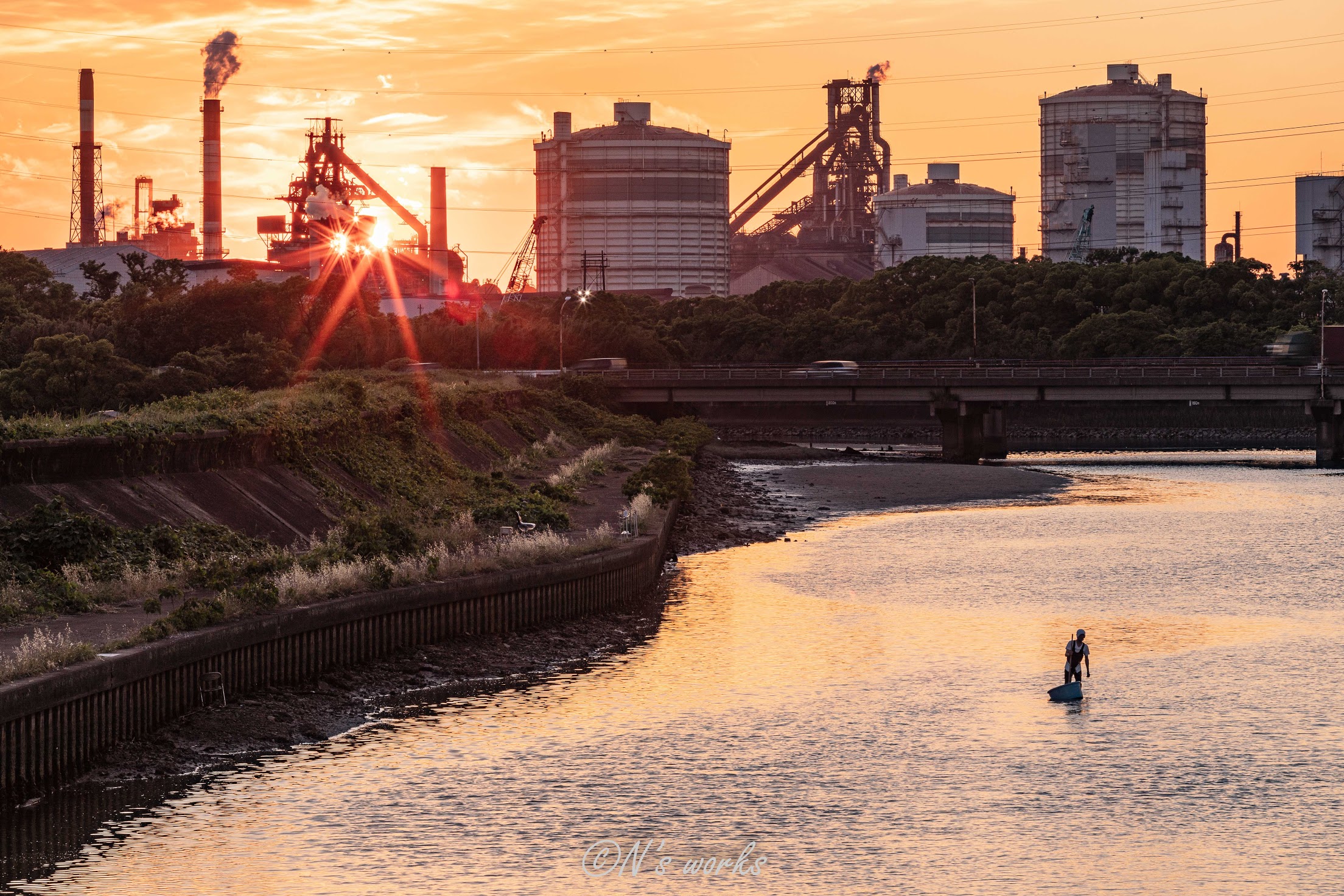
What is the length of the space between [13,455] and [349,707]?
12.0m

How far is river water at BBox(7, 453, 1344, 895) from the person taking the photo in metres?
23.6

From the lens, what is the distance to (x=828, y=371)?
423 feet

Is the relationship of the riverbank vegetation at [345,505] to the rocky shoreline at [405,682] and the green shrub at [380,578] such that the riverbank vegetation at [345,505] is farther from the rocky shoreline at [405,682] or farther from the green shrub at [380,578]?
the rocky shoreline at [405,682]

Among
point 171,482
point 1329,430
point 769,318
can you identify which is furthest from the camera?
point 769,318

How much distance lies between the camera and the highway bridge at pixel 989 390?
11475 centimetres

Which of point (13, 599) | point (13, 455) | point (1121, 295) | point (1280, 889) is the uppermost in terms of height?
point (1121, 295)

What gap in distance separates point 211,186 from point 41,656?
531 feet

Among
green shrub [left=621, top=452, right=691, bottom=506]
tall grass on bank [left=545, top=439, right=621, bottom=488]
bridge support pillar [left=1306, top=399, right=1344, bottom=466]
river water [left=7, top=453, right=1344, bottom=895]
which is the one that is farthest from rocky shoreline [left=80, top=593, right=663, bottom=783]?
bridge support pillar [left=1306, top=399, right=1344, bottom=466]

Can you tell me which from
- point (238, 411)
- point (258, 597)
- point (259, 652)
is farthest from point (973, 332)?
point (259, 652)

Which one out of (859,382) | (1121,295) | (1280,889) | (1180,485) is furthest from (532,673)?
(1121,295)

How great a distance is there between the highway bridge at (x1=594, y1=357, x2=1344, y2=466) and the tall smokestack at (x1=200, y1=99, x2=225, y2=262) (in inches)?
2826

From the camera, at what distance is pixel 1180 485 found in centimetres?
9256

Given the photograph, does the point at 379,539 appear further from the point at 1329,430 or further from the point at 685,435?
the point at 1329,430

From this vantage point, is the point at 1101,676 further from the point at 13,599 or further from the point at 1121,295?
the point at 1121,295
